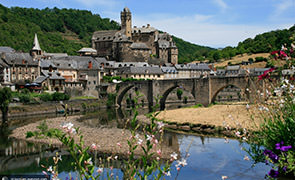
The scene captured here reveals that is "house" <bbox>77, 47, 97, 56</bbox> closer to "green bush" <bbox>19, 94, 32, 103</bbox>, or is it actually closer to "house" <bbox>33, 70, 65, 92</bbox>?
"house" <bbox>33, 70, 65, 92</bbox>

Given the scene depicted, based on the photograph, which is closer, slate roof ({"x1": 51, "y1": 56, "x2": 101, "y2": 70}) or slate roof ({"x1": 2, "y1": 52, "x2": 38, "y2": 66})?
slate roof ({"x1": 2, "y1": 52, "x2": 38, "y2": 66})

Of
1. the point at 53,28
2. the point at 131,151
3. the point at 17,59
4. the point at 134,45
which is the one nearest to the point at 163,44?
the point at 134,45

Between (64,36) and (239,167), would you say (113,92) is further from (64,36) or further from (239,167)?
(64,36)

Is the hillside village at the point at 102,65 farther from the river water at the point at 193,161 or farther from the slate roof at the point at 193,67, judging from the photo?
the river water at the point at 193,161

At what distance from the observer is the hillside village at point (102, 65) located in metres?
60.4

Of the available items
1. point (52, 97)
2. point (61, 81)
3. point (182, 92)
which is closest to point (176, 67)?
point (182, 92)

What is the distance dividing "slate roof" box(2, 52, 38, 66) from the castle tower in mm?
37124

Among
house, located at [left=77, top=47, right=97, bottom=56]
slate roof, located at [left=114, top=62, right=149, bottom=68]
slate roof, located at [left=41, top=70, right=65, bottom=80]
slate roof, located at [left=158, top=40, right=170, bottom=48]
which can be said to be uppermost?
slate roof, located at [left=158, top=40, right=170, bottom=48]

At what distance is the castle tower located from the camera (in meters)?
94.5

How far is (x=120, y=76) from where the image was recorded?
74312 millimetres

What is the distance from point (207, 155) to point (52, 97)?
38.5 metres

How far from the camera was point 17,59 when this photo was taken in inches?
2397

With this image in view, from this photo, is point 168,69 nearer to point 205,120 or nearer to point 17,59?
point 17,59

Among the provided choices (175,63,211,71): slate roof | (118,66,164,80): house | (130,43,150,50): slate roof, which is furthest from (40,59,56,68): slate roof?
(175,63,211,71): slate roof
